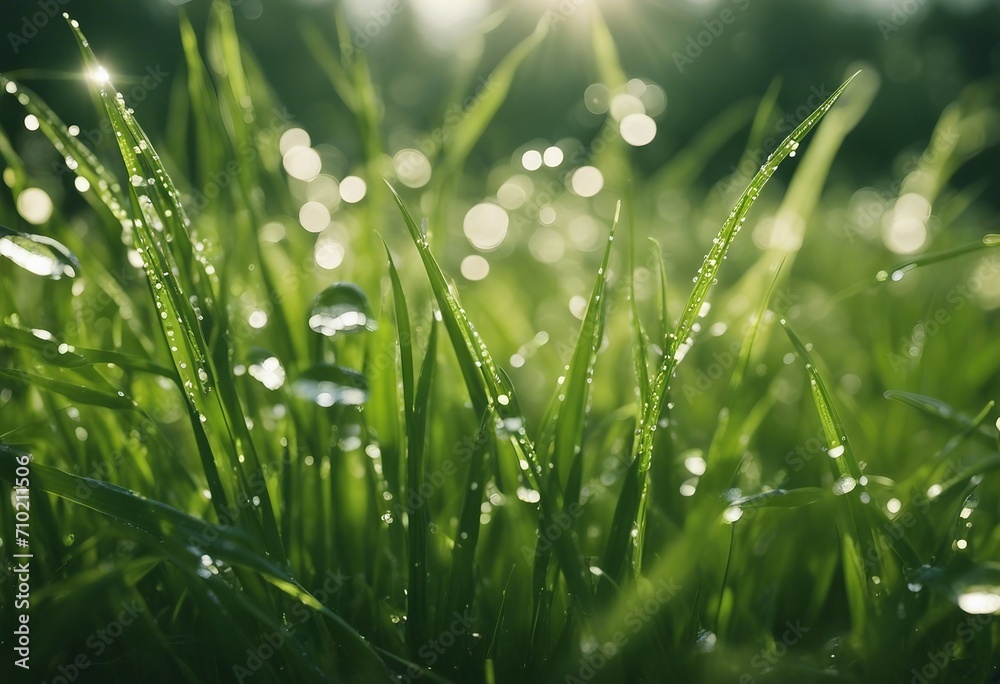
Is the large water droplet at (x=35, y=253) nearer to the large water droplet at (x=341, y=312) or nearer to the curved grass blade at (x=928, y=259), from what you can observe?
the large water droplet at (x=341, y=312)

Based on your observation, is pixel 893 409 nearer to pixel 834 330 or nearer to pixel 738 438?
pixel 738 438

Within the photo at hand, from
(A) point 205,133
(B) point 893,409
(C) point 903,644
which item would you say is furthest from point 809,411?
(A) point 205,133

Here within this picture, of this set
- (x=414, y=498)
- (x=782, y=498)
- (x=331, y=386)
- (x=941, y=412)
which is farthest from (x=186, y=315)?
(x=941, y=412)

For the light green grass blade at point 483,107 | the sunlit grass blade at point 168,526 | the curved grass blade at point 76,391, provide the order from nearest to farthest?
the sunlit grass blade at point 168,526, the curved grass blade at point 76,391, the light green grass blade at point 483,107

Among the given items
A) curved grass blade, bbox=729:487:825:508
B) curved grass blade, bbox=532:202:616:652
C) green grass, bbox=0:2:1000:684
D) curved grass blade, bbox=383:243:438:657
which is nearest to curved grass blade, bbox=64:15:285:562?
green grass, bbox=0:2:1000:684

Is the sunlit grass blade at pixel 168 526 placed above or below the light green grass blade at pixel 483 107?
below

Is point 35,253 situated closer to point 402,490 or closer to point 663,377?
point 402,490

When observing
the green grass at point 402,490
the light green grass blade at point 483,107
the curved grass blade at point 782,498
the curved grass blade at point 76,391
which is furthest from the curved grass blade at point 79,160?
the curved grass blade at point 782,498
